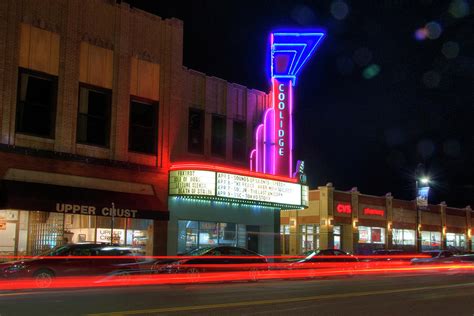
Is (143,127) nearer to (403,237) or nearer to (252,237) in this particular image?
(252,237)

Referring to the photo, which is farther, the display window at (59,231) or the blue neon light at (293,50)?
the blue neon light at (293,50)

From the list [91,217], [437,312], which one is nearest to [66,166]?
[91,217]

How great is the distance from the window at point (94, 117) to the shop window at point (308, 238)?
27.5 meters

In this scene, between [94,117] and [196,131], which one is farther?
[196,131]

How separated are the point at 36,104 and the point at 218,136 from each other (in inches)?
390

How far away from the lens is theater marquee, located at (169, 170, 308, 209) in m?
25.7

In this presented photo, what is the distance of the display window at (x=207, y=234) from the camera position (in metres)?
27.2

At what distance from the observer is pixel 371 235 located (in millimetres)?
50938

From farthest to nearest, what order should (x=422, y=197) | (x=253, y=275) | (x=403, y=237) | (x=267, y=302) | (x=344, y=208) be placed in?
(x=403, y=237) < (x=344, y=208) < (x=422, y=197) < (x=253, y=275) < (x=267, y=302)

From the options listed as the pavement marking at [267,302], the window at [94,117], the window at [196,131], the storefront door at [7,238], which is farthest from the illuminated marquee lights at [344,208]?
the storefront door at [7,238]

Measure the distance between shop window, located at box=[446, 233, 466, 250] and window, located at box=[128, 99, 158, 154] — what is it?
4353 centimetres

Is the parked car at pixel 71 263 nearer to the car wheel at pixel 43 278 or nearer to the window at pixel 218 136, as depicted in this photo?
the car wheel at pixel 43 278

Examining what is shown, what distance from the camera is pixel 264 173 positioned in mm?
28188

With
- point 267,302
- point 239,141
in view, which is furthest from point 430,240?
point 267,302
